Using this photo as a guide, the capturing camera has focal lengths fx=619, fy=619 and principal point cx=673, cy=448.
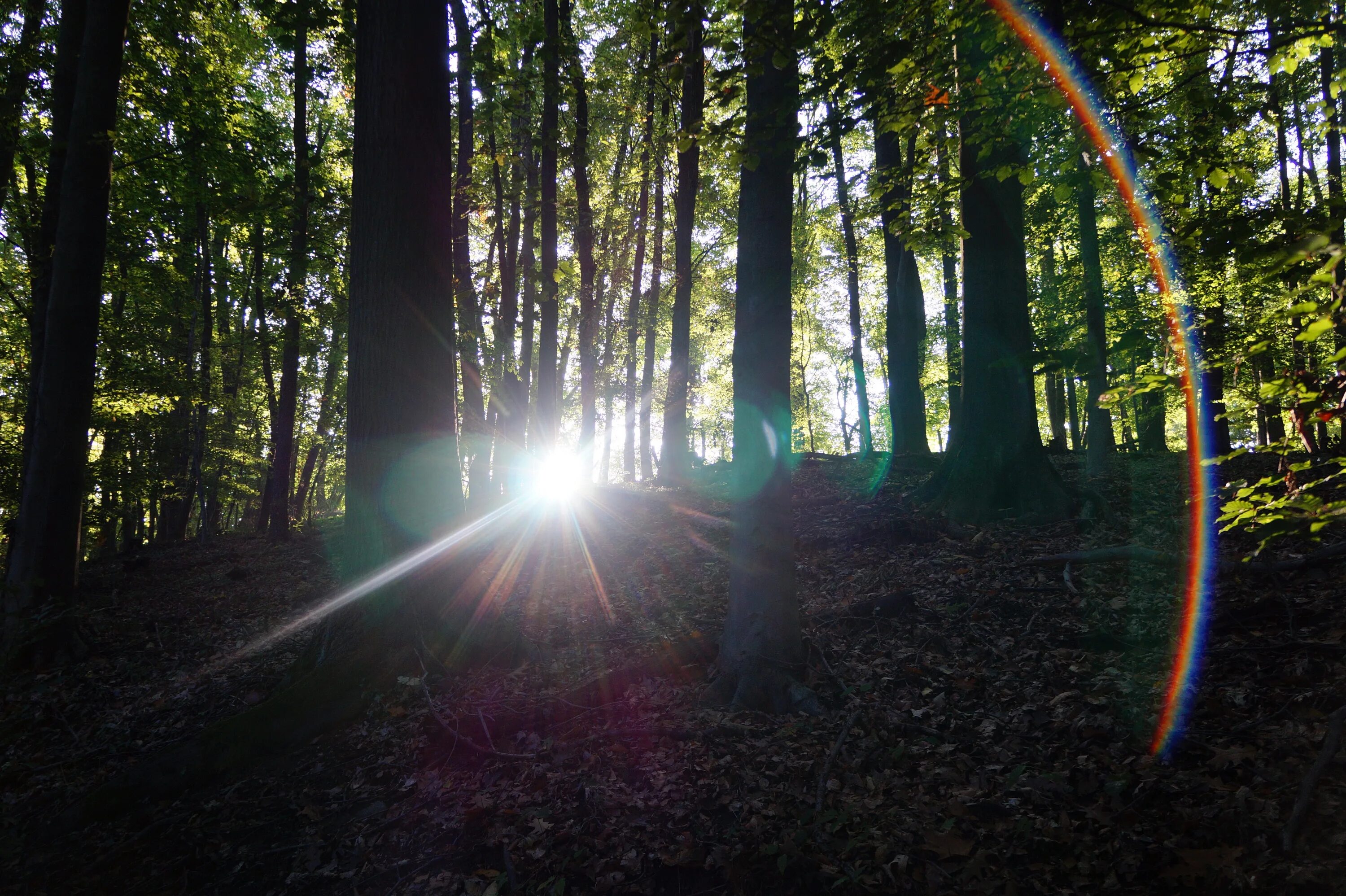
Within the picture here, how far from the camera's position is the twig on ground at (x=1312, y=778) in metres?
2.84

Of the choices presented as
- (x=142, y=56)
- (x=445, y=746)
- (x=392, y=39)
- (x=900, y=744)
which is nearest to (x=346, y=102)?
(x=142, y=56)

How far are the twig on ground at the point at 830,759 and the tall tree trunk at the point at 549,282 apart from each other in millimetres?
6596

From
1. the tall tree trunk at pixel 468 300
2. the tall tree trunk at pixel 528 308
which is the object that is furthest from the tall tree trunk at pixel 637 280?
the tall tree trunk at pixel 468 300

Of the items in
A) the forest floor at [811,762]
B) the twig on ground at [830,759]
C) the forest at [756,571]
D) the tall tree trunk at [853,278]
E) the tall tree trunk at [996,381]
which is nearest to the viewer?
the forest floor at [811,762]

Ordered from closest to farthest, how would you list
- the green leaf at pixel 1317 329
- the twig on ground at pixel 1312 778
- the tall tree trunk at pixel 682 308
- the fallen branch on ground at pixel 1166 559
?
the green leaf at pixel 1317 329 → the twig on ground at pixel 1312 778 → the fallen branch on ground at pixel 1166 559 → the tall tree trunk at pixel 682 308

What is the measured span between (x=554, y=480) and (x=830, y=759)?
12816 mm

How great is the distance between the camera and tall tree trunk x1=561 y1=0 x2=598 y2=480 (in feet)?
39.5

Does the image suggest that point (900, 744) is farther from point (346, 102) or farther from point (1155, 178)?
point (346, 102)

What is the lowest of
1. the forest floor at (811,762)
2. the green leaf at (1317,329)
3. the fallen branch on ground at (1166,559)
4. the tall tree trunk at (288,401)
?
the forest floor at (811,762)

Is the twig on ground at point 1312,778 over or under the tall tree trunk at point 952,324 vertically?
under

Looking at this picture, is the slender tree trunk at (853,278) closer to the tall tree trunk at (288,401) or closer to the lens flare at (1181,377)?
the lens flare at (1181,377)

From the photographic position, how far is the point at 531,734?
501cm

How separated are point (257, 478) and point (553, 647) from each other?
2387cm

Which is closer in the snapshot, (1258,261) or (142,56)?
(1258,261)
